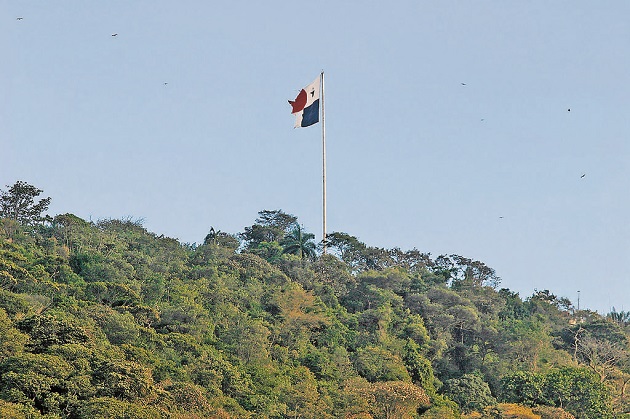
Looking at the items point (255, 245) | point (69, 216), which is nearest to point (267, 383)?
point (69, 216)

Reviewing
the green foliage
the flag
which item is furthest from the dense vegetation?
the flag

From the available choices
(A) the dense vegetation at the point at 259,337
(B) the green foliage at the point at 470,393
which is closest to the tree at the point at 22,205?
(A) the dense vegetation at the point at 259,337

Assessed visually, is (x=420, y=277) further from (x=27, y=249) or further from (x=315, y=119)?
(x=27, y=249)

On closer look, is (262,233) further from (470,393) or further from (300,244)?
(470,393)

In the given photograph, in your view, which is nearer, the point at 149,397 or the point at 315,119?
the point at 149,397

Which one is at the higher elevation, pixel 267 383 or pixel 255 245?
pixel 255 245

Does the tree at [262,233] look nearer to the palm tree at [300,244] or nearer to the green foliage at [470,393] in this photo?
the palm tree at [300,244]

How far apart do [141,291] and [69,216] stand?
10981 millimetres

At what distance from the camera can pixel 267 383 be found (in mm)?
42062

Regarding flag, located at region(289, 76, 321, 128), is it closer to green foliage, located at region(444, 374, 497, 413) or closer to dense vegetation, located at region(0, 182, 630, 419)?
dense vegetation, located at region(0, 182, 630, 419)

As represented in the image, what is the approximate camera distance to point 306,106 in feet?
206

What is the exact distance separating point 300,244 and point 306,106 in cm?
965

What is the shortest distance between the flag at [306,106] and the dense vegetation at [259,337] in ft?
28.3

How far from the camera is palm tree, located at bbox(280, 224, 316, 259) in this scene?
6462cm
